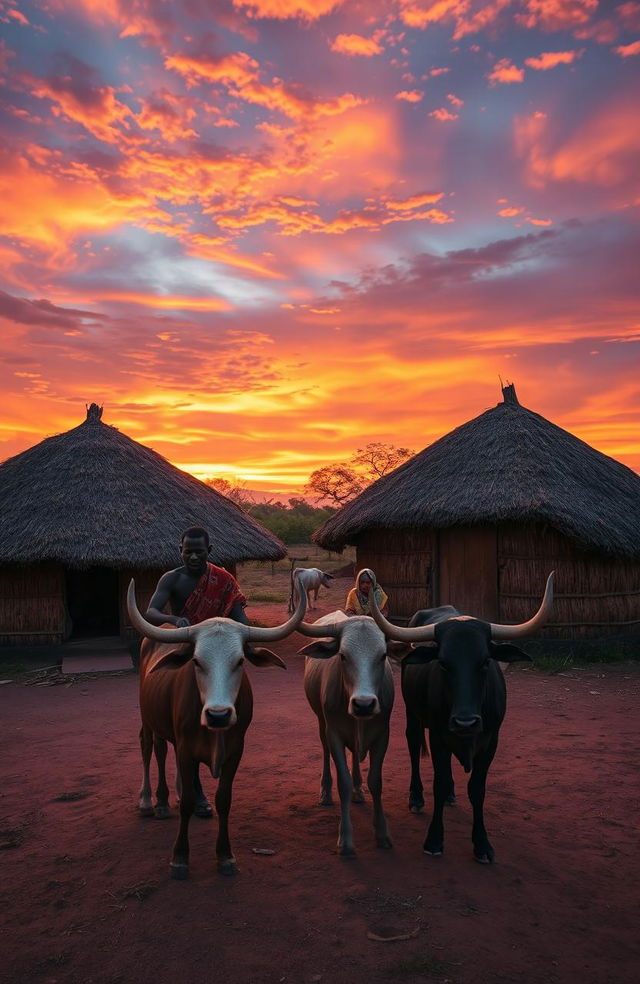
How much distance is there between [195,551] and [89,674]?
723 centimetres

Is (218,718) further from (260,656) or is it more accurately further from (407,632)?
(407,632)

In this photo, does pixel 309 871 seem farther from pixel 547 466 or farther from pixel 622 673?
pixel 547 466

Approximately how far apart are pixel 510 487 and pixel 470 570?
6.11 ft

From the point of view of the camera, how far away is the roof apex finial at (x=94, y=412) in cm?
1580

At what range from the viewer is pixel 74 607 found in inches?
656

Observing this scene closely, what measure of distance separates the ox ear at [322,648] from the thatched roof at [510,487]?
25.9ft

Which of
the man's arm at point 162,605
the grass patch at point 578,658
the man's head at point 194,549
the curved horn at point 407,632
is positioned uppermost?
the man's head at point 194,549

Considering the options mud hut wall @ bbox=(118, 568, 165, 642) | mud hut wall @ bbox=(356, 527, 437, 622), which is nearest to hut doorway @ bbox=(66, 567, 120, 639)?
mud hut wall @ bbox=(118, 568, 165, 642)

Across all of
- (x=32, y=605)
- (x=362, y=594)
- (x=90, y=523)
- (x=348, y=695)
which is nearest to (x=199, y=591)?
(x=348, y=695)

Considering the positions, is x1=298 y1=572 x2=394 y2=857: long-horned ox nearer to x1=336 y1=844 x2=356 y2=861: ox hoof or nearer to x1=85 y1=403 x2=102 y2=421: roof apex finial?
x1=336 y1=844 x2=356 y2=861: ox hoof

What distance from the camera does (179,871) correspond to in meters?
4.23

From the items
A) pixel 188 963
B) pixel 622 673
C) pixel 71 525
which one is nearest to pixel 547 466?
pixel 622 673

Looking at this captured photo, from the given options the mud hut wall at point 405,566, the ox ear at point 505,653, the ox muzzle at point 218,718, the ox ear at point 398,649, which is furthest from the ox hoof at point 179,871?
the mud hut wall at point 405,566

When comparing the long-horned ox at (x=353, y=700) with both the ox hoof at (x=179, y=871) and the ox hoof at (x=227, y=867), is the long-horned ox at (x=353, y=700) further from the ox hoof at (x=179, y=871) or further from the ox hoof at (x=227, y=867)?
the ox hoof at (x=179, y=871)
